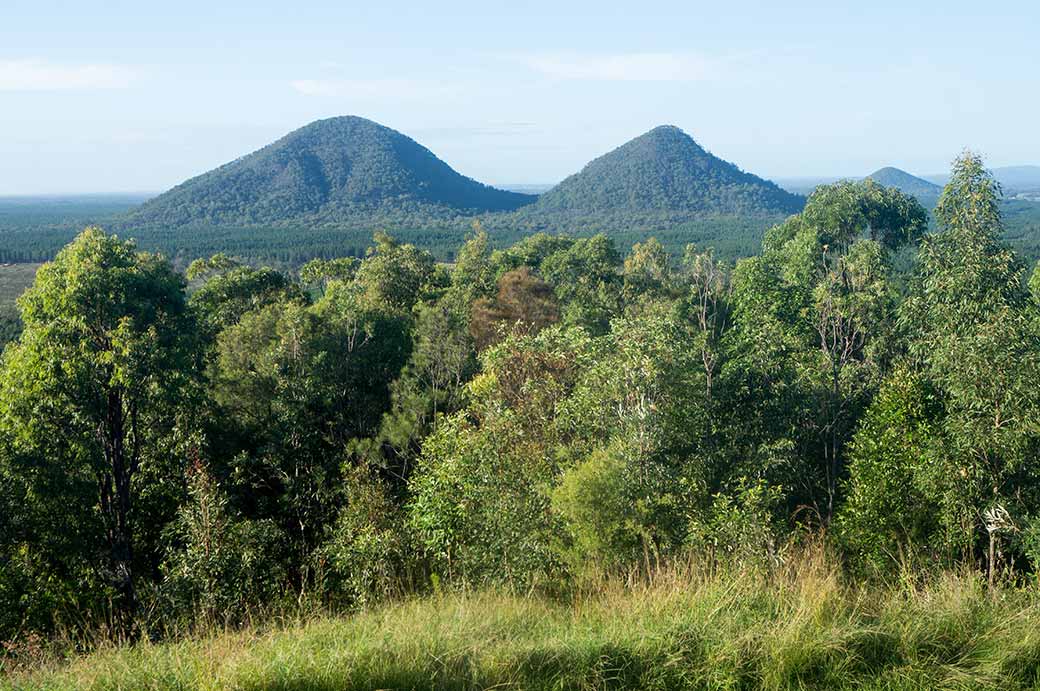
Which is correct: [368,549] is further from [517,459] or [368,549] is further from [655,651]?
[655,651]

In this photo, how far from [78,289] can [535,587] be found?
9172 millimetres

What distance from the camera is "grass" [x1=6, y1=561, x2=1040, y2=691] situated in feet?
15.3

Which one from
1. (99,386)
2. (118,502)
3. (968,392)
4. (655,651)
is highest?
(968,392)

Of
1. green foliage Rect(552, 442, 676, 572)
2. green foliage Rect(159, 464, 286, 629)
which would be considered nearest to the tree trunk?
green foliage Rect(159, 464, 286, 629)

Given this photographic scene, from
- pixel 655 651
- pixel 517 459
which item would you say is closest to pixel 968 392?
pixel 517 459

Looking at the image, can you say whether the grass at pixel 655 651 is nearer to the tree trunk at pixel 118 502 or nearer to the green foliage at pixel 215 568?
the green foliage at pixel 215 568

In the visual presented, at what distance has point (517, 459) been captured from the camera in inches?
454

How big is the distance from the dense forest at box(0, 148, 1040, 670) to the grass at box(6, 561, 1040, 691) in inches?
53.0

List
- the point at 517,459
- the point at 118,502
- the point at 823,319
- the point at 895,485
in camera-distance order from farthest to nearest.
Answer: the point at 823,319
the point at 118,502
the point at 517,459
the point at 895,485

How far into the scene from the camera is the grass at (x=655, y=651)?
4.66m

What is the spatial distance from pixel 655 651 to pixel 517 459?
6703mm

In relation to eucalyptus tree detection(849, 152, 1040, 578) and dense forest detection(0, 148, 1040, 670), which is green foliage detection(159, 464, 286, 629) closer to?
dense forest detection(0, 148, 1040, 670)

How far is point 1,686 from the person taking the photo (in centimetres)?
466

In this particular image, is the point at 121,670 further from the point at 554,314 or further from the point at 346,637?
the point at 554,314
